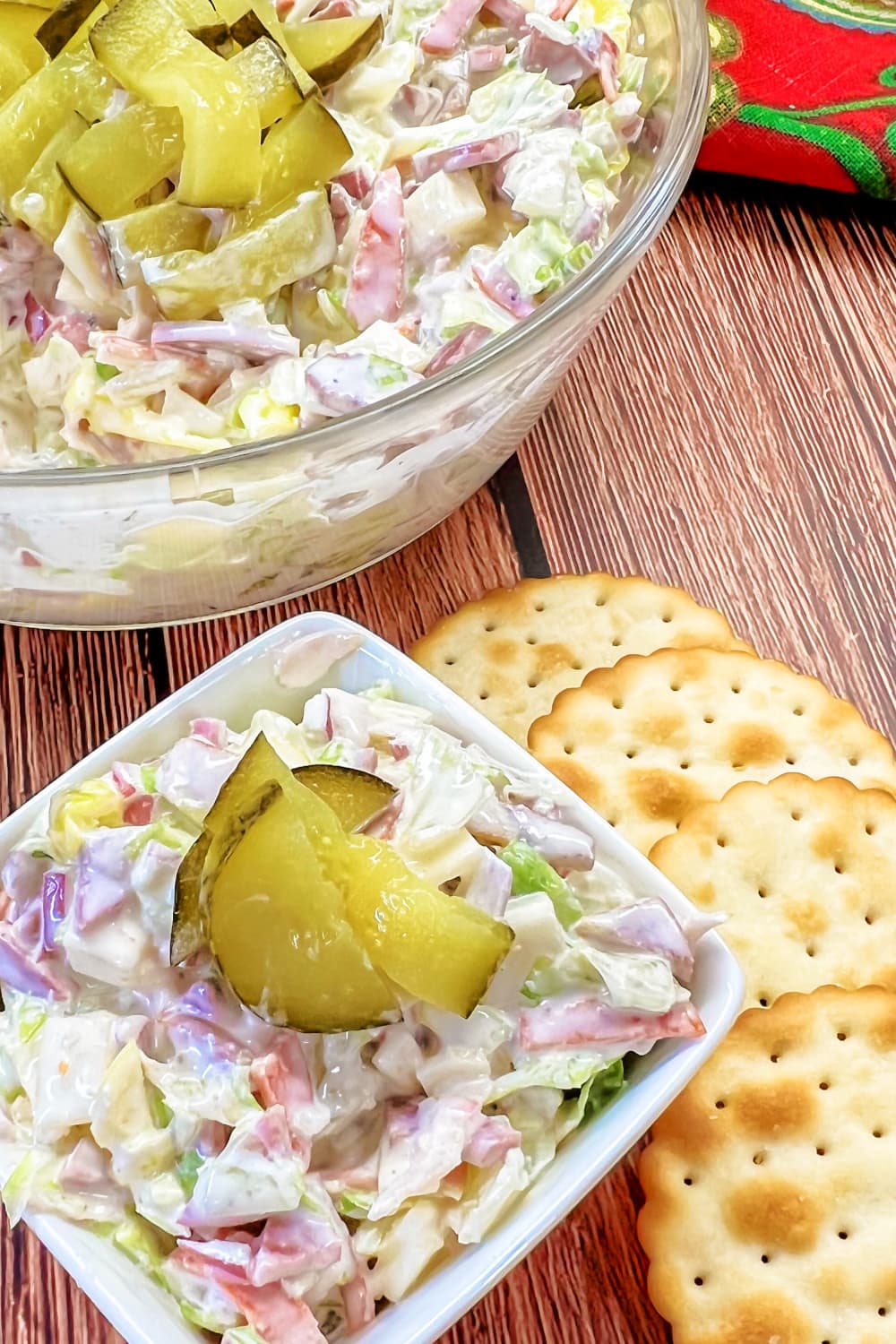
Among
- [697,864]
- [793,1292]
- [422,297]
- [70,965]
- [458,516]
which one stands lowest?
[793,1292]

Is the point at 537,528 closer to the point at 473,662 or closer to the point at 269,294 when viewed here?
the point at 473,662

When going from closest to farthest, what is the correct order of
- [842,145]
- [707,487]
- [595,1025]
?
[595,1025]
[707,487]
[842,145]

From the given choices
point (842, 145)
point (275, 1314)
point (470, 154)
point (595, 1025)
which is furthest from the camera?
point (842, 145)

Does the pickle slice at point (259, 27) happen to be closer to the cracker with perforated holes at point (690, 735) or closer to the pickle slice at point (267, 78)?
the pickle slice at point (267, 78)

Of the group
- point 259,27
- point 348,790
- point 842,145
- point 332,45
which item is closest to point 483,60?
point 332,45

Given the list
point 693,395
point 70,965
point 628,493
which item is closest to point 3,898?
point 70,965

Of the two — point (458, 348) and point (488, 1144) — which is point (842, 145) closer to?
point (458, 348)
